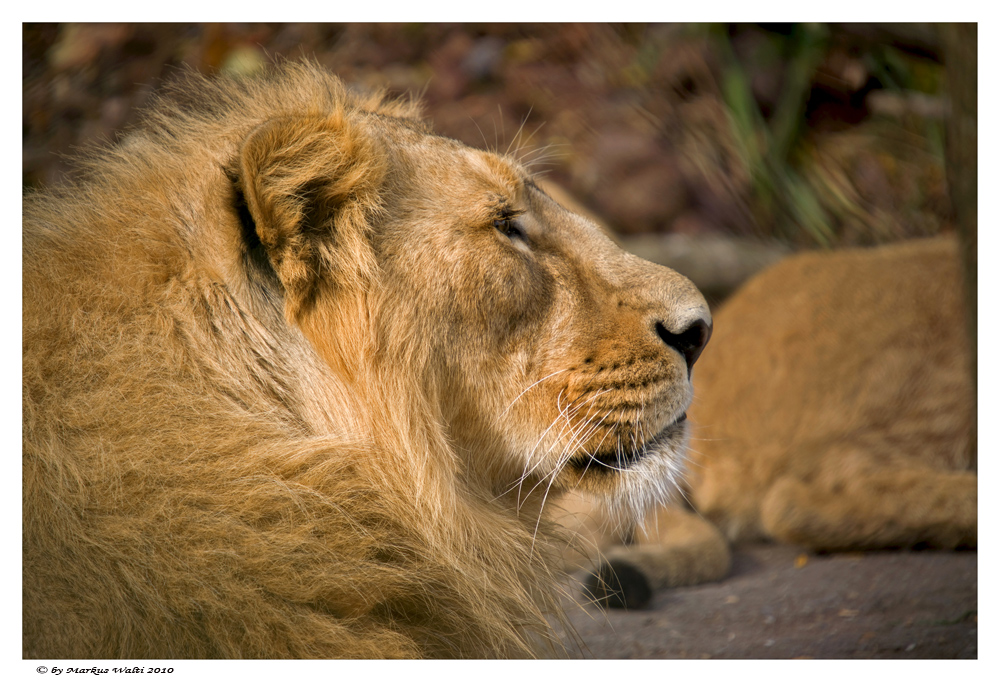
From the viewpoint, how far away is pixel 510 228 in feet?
6.19

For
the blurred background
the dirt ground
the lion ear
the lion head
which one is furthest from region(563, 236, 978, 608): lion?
the lion ear

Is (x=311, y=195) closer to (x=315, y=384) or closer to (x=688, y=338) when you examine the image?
(x=315, y=384)

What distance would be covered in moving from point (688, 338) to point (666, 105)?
240 cm

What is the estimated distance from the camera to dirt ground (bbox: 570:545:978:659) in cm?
233

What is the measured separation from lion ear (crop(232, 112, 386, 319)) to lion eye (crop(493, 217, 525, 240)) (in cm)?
29

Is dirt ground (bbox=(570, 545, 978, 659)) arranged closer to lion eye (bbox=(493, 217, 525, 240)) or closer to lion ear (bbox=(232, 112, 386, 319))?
lion eye (bbox=(493, 217, 525, 240))

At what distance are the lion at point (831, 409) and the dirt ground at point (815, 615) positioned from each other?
0.21 m

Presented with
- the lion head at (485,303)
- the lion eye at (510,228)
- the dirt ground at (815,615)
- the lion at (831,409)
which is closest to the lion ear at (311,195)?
the lion head at (485,303)

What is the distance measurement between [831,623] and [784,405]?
1459mm

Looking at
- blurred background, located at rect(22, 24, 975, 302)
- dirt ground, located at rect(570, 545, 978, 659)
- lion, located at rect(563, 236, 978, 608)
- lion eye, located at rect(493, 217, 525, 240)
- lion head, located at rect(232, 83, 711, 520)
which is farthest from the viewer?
lion, located at rect(563, 236, 978, 608)

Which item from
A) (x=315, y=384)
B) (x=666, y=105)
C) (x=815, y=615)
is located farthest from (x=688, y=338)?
(x=666, y=105)

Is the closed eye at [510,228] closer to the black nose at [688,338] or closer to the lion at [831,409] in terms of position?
the black nose at [688,338]
